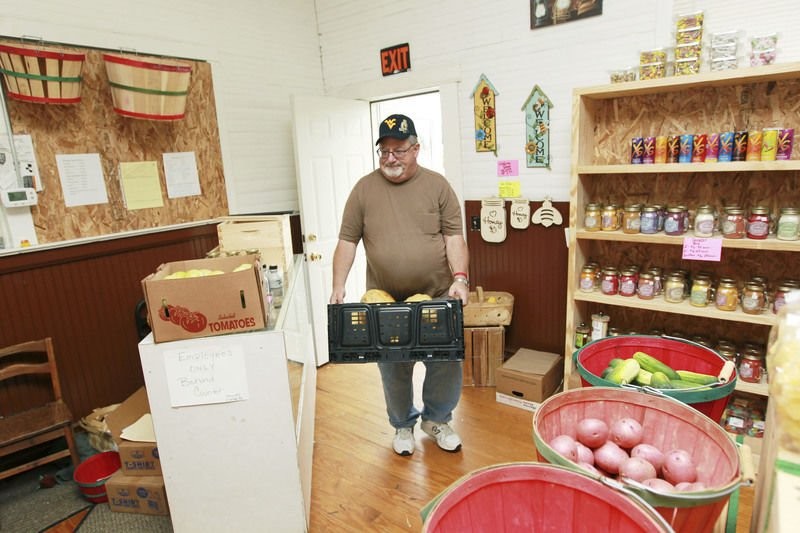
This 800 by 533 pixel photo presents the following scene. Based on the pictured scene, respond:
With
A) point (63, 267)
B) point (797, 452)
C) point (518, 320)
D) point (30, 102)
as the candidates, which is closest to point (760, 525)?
point (797, 452)

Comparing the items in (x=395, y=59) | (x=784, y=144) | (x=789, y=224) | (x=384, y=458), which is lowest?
(x=384, y=458)

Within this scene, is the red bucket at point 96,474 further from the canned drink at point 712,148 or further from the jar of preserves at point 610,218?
the canned drink at point 712,148

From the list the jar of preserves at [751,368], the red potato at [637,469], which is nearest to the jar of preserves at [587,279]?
the jar of preserves at [751,368]

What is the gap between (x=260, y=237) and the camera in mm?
2615

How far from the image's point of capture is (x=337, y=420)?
292cm

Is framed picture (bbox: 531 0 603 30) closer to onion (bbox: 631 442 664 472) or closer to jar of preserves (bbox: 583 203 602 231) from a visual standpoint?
jar of preserves (bbox: 583 203 602 231)

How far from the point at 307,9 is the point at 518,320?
10.2 ft

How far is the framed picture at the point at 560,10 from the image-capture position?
9.12 ft

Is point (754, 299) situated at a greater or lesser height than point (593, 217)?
lesser

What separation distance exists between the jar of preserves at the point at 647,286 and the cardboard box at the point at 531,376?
763 mm

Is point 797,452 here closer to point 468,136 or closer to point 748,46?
point 748,46

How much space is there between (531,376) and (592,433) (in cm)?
184

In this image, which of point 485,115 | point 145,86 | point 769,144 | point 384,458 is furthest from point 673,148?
point 145,86

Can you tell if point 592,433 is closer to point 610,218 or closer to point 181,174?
point 610,218
